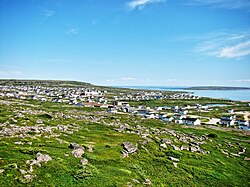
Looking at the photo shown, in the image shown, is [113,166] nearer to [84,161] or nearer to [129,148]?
[84,161]

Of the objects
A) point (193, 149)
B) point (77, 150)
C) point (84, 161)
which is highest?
point (77, 150)

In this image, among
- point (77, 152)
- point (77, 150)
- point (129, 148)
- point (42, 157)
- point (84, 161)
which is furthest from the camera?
point (129, 148)

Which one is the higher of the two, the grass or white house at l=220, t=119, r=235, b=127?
the grass

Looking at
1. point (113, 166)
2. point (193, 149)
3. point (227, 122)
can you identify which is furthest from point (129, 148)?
point (227, 122)

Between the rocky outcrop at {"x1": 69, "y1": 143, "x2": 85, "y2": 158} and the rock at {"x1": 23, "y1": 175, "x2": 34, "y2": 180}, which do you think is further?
the rocky outcrop at {"x1": 69, "y1": 143, "x2": 85, "y2": 158}

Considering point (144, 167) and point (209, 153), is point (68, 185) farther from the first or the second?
point (209, 153)

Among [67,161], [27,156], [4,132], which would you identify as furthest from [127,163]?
[4,132]

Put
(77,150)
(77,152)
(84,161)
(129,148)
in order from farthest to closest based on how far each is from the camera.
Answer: (129,148), (77,150), (77,152), (84,161)

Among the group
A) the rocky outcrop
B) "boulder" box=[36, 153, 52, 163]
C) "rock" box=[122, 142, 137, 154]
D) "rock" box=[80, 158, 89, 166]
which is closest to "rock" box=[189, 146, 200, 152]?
"rock" box=[122, 142, 137, 154]

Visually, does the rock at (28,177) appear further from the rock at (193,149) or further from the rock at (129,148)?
the rock at (193,149)

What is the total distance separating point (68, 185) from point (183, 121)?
10165 cm

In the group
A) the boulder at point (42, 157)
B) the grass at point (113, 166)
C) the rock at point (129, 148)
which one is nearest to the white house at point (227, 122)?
the grass at point (113, 166)

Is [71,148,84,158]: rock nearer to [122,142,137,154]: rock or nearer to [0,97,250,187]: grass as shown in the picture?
[0,97,250,187]: grass

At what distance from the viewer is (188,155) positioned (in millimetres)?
51844
